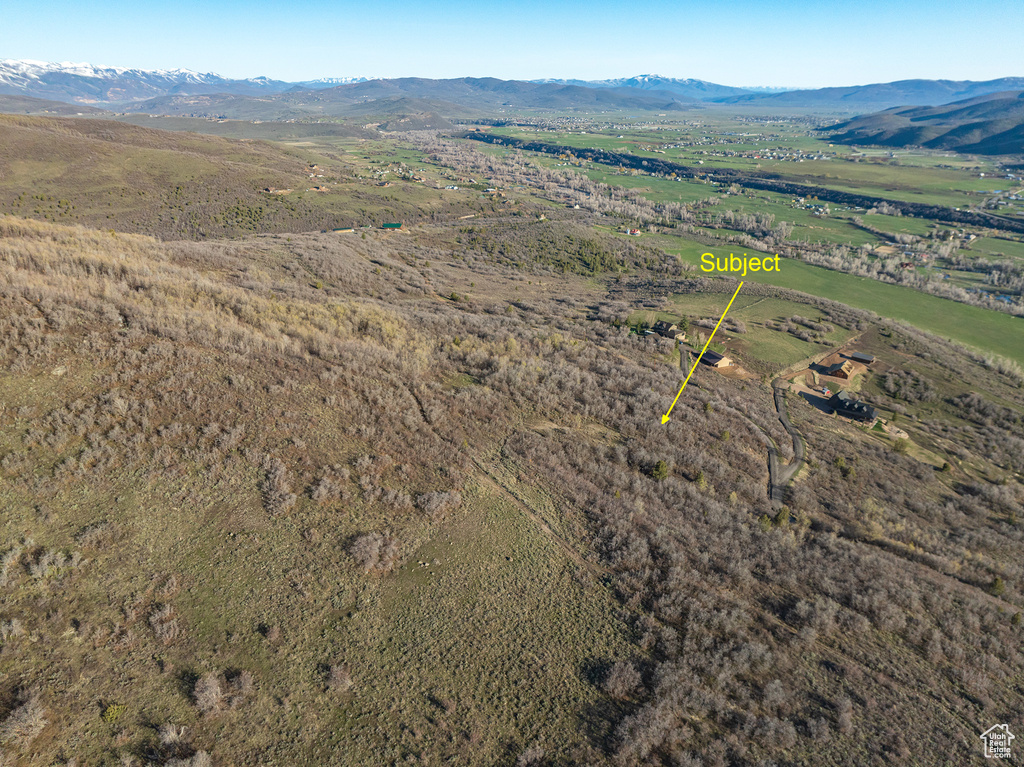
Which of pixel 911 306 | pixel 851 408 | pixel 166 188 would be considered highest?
pixel 166 188

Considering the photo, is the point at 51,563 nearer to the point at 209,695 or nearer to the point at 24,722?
the point at 24,722

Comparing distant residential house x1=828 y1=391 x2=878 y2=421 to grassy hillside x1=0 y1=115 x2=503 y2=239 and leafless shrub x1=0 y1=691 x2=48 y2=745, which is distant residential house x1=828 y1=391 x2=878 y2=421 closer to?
leafless shrub x1=0 y1=691 x2=48 y2=745

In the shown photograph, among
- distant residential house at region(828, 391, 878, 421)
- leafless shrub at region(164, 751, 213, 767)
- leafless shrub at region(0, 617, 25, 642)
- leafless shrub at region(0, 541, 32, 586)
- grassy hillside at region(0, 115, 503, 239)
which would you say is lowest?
distant residential house at region(828, 391, 878, 421)

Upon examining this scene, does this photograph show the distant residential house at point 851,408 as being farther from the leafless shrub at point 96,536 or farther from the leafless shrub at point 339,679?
the leafless shrub at point 96,536

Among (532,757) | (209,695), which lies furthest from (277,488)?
(532,757)

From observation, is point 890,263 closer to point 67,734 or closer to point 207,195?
point 67,734

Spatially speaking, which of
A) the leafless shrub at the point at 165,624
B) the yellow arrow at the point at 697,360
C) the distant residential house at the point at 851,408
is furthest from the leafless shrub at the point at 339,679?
the distant residential house at the point at 851,408

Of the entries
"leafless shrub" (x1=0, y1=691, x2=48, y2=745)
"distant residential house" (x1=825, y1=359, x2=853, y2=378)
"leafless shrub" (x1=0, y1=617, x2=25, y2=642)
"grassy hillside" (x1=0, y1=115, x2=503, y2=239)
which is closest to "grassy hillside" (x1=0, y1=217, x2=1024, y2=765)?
"leafless shrub" (x1=0, y1=691, x2=48, y2=745)

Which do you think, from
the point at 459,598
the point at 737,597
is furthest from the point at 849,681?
the point at 459,598
